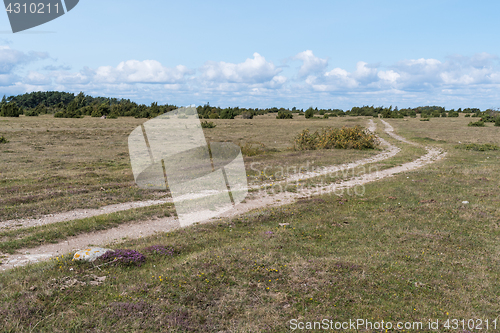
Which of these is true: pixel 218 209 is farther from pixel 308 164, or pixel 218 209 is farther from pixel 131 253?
pixel 308 164

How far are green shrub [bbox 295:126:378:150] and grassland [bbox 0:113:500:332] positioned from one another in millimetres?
23119

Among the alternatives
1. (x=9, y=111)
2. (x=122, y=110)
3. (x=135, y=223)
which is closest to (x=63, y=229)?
(x=135, y=223)

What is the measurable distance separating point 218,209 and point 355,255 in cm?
738

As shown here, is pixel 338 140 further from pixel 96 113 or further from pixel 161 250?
pixel 96 113

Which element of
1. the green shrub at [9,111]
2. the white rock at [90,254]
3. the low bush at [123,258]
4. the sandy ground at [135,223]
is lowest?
the sandy ground at [135,223]

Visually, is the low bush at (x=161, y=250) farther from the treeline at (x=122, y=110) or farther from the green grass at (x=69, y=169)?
the treeline at (x=122, y=110)

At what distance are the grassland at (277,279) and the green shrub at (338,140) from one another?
23.1 meters

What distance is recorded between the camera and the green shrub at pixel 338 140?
35.6 meters

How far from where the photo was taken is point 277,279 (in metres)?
7.62

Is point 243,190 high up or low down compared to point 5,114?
down

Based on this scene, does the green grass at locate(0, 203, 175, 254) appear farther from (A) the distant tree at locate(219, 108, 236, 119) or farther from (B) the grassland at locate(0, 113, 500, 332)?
(A) the distant tree at locate(219, 108, 236, 119)

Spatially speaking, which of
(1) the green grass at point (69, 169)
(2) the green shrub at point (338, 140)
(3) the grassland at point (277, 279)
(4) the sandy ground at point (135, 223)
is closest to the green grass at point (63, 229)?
(4) the sandy ground at point (135, 223)

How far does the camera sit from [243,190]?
18.9 metres

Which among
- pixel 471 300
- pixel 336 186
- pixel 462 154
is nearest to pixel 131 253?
pixel 471 300
